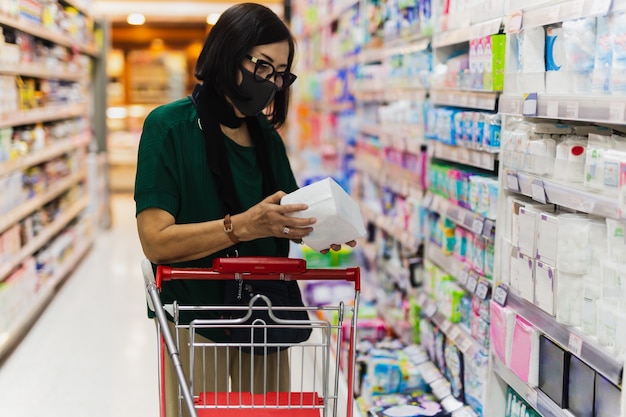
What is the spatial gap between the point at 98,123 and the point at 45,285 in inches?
155

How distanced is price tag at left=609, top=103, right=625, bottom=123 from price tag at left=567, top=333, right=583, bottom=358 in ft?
2.23

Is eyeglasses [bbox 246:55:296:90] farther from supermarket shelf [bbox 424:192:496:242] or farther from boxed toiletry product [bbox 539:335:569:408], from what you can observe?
boxed toiletry product [bbox 539:335:569:408]

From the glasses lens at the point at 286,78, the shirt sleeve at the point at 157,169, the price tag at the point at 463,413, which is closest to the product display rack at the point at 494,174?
the price tag at the point at 463,413

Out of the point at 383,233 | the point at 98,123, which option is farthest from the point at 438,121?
the point at 98,123

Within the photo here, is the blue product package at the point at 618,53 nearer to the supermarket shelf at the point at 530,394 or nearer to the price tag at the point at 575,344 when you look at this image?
the price tag at the point at 575,344

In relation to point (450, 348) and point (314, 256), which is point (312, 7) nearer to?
point (314, 256)

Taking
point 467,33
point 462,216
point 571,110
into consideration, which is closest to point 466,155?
point 462,216

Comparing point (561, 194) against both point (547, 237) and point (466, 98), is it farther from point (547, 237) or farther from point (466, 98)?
point (466, 98)

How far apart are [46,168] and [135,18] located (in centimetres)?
779

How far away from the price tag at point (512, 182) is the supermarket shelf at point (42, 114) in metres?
3.07

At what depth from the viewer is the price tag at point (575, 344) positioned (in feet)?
7.72

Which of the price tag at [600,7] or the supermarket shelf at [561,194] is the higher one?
the price tag at [600,7]

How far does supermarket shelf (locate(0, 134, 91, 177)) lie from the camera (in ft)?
15.8

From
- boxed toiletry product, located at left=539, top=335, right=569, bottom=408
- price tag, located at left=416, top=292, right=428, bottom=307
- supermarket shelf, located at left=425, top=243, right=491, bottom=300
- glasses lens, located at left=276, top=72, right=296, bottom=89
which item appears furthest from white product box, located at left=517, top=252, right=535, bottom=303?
price tag, located at left=416, top=292, right=428, bottom=307
